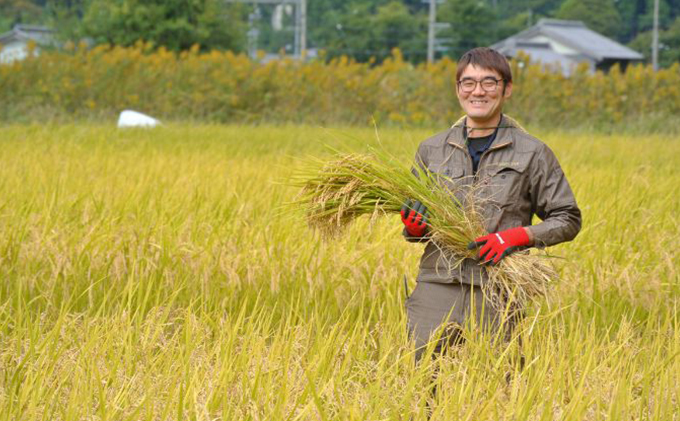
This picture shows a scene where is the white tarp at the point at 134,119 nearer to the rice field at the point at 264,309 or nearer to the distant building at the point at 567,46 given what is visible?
the rice field at the point at 264,309

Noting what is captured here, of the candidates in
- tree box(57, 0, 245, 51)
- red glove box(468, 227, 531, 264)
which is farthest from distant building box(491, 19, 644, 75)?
red glove box(468, 227, 531, 264)

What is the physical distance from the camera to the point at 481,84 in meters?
2.68

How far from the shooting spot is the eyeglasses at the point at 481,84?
267 cm

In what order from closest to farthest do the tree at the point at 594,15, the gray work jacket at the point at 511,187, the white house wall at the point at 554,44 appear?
the gray work jacket at the point at 511,187 → the white house wall at the point at 554,44 → the tree at the point at 594,15

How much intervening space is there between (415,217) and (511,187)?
25cm

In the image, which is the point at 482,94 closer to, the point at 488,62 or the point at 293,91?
the point at 488,62

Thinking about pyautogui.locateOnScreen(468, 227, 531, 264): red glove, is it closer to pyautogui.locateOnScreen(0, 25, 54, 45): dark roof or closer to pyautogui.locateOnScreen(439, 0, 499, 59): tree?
pyautogui.locateOnScreen(439, 0, 499, 59): tree

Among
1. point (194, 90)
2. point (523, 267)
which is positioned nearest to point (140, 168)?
point (523, 267)

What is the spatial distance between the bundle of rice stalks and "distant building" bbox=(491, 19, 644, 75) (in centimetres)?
3440

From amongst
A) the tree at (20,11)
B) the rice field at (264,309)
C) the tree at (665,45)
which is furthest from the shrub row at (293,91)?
the tree at (20,11)

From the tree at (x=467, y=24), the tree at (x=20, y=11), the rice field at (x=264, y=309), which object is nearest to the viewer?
the rice field at (x=264, y=309)

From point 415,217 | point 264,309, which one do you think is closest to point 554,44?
point 264,309

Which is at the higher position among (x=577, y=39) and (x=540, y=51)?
(x=577, y=39)

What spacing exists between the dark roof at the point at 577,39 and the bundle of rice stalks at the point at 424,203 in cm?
3423
